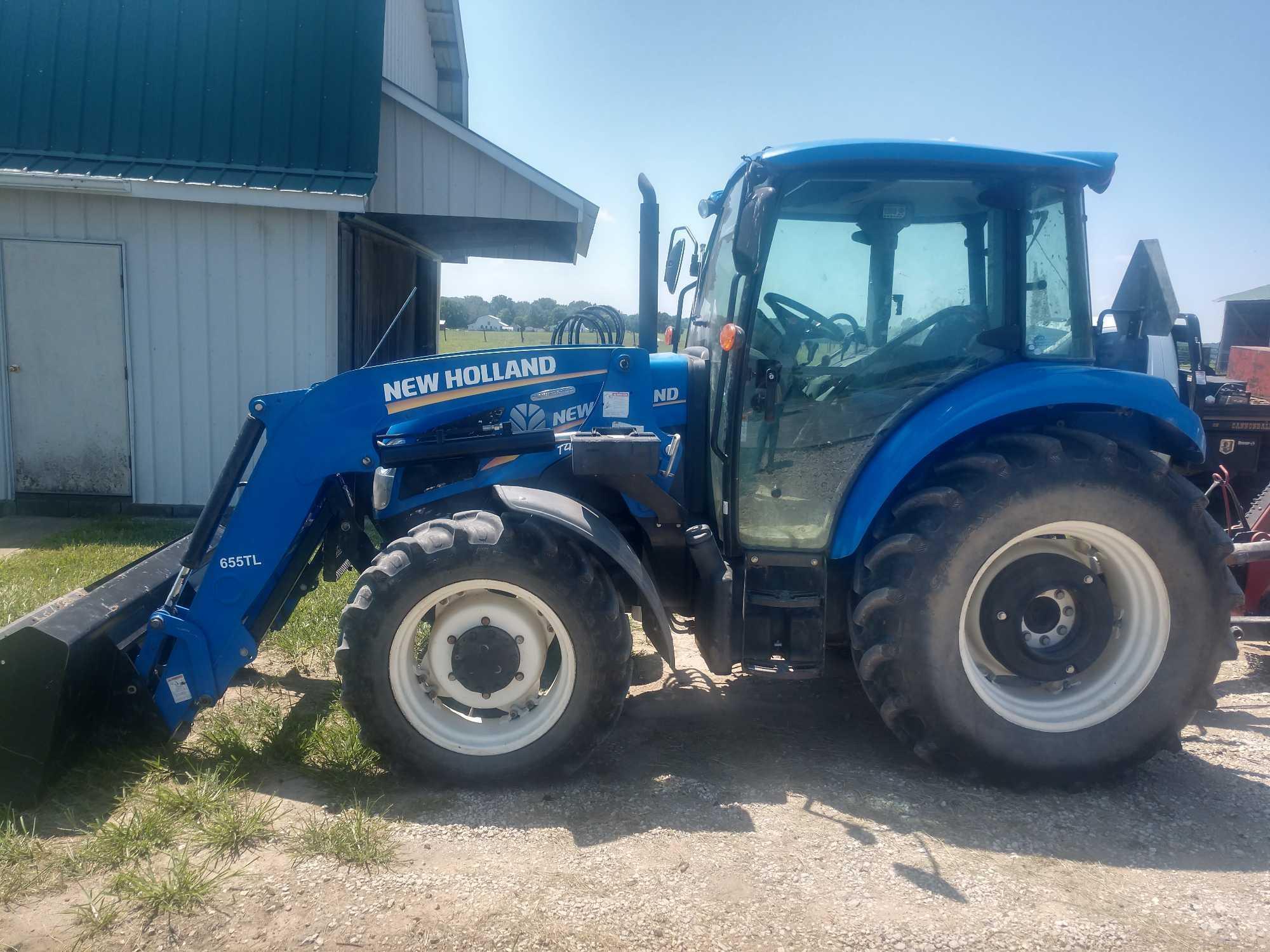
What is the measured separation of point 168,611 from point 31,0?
7.29 m

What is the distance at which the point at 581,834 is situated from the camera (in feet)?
9.93

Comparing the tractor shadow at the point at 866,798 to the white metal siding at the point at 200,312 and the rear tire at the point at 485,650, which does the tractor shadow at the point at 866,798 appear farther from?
the white metal siding at the point at 200,312

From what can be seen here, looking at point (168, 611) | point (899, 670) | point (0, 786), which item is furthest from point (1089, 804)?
point (0, 786)

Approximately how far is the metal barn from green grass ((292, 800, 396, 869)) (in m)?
5.65

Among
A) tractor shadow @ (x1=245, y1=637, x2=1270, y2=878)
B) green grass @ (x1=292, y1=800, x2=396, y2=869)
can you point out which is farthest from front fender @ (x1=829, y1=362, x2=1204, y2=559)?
green grass @ (x1=292, y1=800, x2=396, y2=869)

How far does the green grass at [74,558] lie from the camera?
5418 millimetres

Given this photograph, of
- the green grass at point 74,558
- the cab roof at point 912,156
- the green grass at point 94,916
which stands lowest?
the green grass at point 94,916

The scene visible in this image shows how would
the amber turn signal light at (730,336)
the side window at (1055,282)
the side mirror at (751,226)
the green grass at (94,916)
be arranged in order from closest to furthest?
1. the green grass at (94,916)
2. the side mirror at (751,226)
3. the amber turn signal light at (730,336)
4. the side window at (1055,282)

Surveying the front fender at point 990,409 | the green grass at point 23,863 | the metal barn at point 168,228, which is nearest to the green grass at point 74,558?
the metal barn at point 168,228

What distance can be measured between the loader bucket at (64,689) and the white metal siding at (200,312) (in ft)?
15.5

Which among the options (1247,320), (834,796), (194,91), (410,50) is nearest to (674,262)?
(834,796)

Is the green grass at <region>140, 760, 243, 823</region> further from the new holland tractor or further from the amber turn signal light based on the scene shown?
the amber turn signal light

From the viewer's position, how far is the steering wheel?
11.4ft

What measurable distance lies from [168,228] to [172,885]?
6.59 meters
